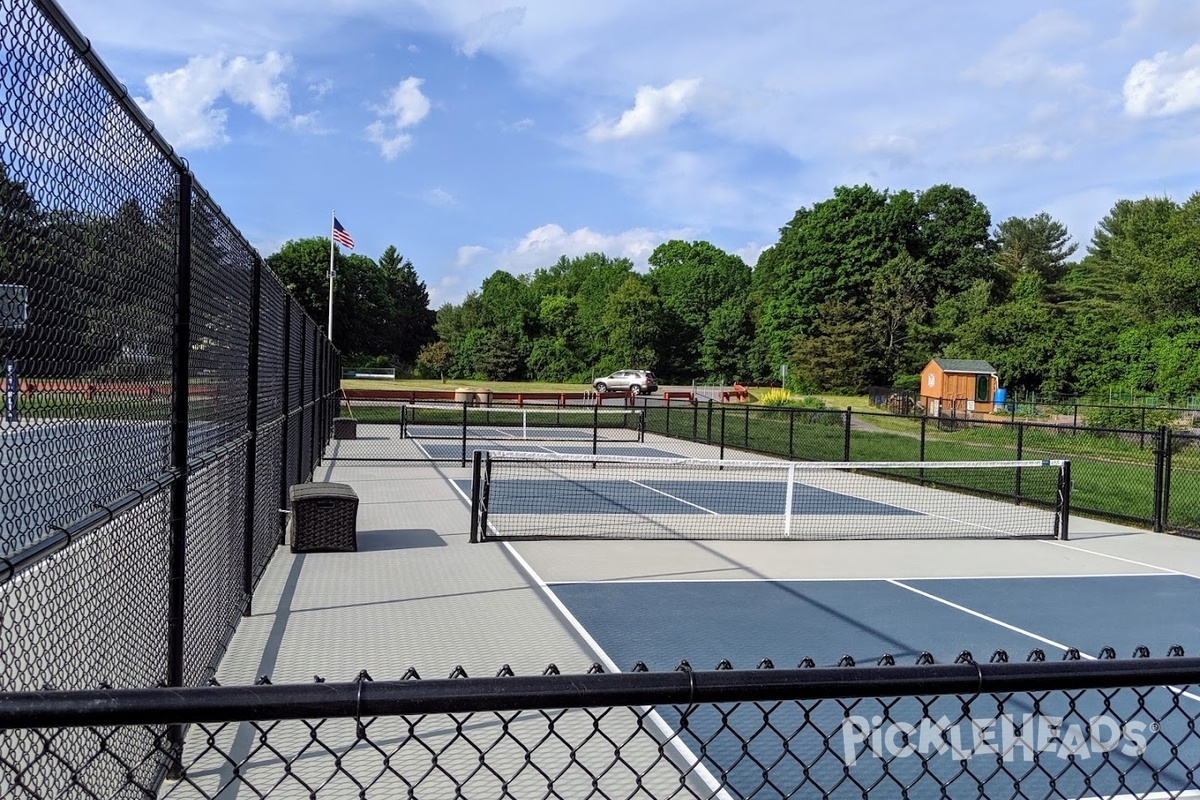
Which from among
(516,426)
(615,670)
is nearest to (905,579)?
(615,670)

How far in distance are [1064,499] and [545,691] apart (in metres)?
13.1

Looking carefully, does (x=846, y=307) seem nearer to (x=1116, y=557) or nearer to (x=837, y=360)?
(x=837, y=360)

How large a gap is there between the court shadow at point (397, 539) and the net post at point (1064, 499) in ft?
27.6

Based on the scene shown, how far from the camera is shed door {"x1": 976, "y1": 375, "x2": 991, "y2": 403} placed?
4784 cm

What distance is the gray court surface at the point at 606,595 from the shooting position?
6.66m

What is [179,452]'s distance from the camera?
175 inches

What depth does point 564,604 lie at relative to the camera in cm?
848

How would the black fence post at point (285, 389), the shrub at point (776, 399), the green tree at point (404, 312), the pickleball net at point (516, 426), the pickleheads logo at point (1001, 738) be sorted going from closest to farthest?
the pickleheads logo at point (1001, 738) → the black fence post at point (285, 389) → the pickleball net at point (516, 426) → the shrub at point (776, 399) → the green tree at point (404, 312)

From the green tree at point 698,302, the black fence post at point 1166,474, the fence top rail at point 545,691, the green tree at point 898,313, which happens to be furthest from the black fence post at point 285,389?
the green tree at point 698,302

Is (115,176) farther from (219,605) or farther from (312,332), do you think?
Answer: (312,332)

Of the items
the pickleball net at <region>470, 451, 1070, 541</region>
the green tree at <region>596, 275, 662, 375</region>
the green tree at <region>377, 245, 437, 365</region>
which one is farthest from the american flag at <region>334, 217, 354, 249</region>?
the green tree at <region>377, 245, 437, 365</region>

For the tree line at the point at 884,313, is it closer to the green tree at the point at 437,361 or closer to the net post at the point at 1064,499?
the green tree at the point at 437,361

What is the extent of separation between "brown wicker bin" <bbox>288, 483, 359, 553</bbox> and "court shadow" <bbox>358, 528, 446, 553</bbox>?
35 cm

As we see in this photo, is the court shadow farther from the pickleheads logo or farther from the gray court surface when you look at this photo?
the pickleheads logo
